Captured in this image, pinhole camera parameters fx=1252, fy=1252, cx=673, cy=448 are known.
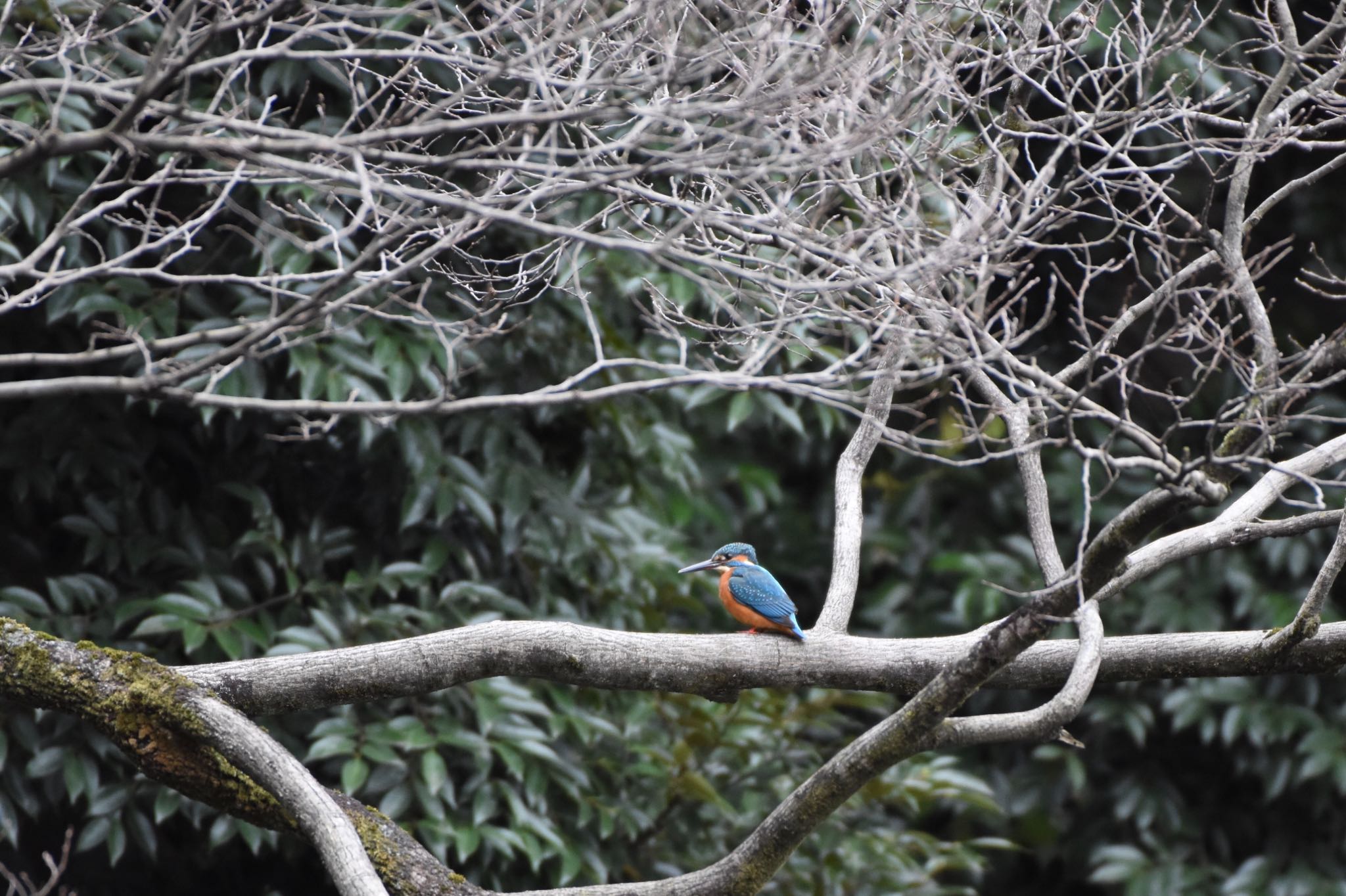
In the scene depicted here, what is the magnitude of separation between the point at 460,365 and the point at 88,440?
1163 millimetres

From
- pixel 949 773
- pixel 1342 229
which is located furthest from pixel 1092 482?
pixel 949 773

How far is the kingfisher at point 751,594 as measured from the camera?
3262 mm

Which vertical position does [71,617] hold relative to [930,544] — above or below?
above

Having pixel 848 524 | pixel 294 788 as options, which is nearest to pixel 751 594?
pixel 848 524

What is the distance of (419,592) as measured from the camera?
4.03 metres

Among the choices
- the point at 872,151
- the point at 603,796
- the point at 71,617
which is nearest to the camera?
the point at 872,151

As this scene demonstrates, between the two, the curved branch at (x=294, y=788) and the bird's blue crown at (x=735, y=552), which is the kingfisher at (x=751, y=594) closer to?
the bird's blue crown at (x=735, y=552)

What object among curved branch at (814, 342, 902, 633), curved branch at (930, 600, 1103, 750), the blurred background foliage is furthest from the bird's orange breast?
the blurred background foliage

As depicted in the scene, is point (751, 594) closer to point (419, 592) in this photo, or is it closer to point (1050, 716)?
point (1050, 716)

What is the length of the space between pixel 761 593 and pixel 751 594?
0.06m

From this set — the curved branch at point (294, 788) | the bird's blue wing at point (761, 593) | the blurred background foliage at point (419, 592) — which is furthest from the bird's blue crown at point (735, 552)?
the curved branch at point (294, 788)

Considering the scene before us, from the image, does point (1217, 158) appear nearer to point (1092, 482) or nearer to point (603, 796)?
point (1092, 482)

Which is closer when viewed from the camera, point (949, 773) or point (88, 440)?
point (88, 440)

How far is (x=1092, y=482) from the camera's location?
637 centimetres
